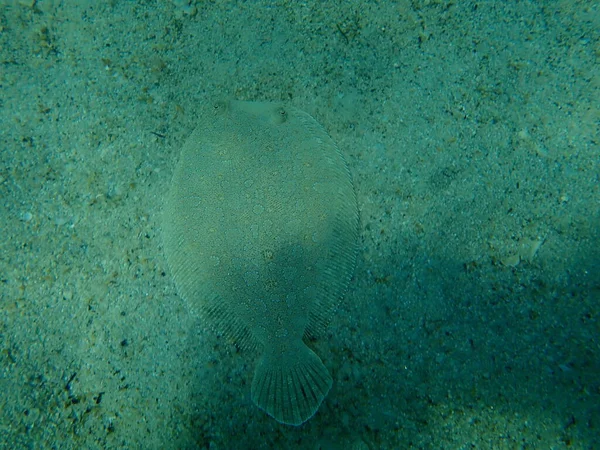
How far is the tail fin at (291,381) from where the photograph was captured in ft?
7.17

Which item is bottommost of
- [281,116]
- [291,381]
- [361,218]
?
[291,381]

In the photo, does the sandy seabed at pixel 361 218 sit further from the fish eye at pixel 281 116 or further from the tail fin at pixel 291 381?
the fish eye at pixel 281 116

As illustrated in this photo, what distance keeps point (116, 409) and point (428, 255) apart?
2.44 m

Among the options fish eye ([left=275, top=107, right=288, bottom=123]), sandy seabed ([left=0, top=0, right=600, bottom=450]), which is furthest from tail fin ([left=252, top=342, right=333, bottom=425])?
fish eye ([left=275, top=107, right=288, bottom=123])

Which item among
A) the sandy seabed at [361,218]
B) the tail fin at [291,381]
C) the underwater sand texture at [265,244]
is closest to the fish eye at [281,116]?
the underwater sand texture at [265,244]

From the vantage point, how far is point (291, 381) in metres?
2.21

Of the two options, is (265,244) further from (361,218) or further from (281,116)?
(281,116)

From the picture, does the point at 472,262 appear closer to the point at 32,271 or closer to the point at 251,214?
the point at 251,214

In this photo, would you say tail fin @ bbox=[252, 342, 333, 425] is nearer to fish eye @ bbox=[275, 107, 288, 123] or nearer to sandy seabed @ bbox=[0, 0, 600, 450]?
sandy seabed @ bbox=[0, 0, 600, 450]

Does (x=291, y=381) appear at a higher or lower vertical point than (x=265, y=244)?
lower

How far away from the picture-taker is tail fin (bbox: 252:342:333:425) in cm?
219

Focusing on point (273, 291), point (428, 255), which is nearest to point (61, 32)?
point (273, 291)

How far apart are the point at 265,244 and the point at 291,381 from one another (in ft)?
3.09

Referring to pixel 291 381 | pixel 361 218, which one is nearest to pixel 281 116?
pixel 361 218
